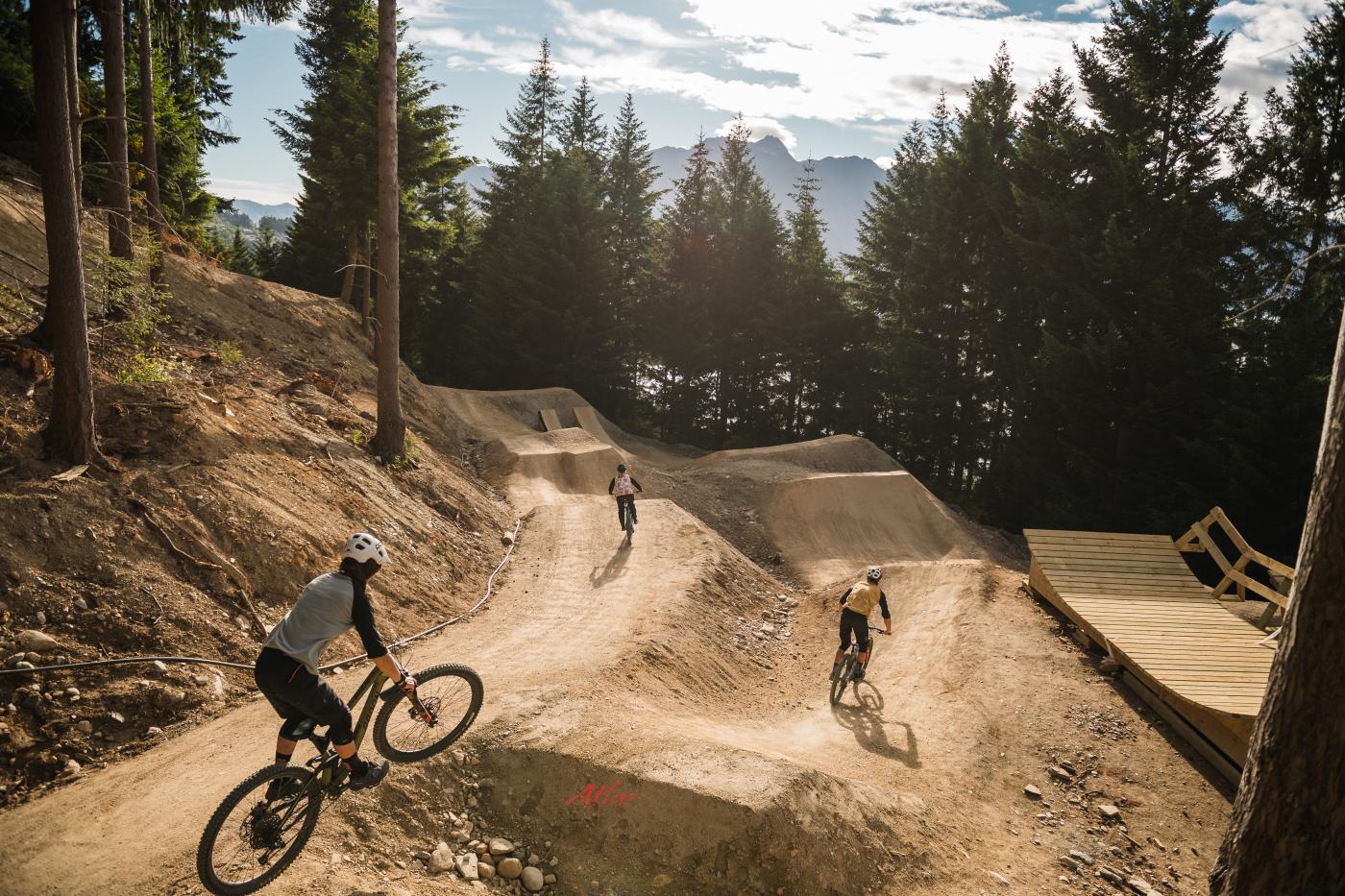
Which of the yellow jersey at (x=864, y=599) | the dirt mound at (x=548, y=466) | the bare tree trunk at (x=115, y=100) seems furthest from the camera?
the dirt mound at (x=548, y=466)

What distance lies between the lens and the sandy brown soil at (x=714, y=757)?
6426 mm

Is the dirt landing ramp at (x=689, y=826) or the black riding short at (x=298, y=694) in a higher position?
the black riding short at (x=298, y=694)

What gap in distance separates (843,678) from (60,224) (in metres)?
13.4

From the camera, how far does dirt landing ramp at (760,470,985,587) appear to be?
24.9 m

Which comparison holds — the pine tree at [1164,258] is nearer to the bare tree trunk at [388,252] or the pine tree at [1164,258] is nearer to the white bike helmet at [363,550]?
the bare tree trunk at [388,252]

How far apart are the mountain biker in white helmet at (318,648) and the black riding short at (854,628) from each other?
861 cm

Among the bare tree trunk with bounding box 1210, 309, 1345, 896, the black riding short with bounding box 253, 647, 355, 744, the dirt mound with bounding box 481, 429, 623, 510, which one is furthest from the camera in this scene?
the dirt mound with bounding box 481, 429, 623, 510

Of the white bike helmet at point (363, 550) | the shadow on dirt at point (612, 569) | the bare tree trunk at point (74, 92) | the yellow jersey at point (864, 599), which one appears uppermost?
the bare tree trunk at point (74, 92)

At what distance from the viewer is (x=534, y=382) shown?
42062mm

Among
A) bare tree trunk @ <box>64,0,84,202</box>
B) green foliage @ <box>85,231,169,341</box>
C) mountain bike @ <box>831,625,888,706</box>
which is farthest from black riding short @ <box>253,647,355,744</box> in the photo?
green foliage @ <box>85,231,169,341</box>

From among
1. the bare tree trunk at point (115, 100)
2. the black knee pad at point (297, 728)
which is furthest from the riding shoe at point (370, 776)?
the bare tree trunk at point (115, 100)

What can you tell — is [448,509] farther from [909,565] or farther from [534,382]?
[534,382]

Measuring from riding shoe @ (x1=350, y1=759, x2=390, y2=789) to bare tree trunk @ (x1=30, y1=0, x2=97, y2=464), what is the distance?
707 centimetres

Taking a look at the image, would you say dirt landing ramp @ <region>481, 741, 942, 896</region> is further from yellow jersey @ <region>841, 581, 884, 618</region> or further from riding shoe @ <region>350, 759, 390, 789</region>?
yellow jersey @ <region>841, 581, 884, 618</region>
